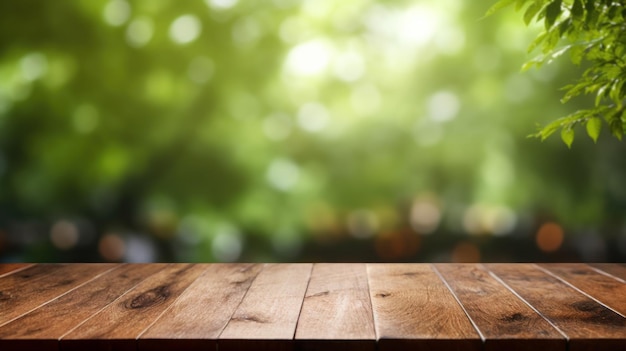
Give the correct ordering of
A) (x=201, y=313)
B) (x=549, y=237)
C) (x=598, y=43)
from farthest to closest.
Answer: (x=549, y=237)
(x=201, y=313)
(x=598, y=43)

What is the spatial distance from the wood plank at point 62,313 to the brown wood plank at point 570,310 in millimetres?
1130

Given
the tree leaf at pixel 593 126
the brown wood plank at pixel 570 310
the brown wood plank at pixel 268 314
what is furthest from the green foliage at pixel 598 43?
the brown wood plank at pixel 268 314

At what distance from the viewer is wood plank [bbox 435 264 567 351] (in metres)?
1.40

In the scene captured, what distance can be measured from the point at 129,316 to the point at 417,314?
0.70m

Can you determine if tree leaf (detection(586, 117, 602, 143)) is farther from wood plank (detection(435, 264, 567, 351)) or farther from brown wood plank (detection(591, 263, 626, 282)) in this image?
brown wood plank (detection(591, 263, 626, 282))

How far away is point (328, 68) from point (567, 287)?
115 cm

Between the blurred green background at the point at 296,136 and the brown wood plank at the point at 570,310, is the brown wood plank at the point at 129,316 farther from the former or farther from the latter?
the brown wood plank at the point at 570,310

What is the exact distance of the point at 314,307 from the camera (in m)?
1.70

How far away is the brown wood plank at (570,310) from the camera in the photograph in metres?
1.40

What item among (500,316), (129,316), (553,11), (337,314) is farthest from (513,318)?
(129,316)

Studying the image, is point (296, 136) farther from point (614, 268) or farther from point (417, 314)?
point (614, 268)

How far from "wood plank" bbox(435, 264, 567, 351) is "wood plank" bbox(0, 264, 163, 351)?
95 centimetres

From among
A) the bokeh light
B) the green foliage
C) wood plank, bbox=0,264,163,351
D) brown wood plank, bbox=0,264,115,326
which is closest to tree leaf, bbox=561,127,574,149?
the green foliage

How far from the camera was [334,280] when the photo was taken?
207 cm
